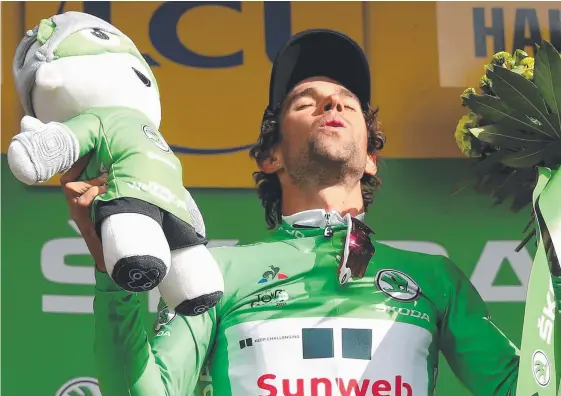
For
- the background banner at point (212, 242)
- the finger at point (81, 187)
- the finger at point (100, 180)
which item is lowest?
the background banner at point (212, 242)

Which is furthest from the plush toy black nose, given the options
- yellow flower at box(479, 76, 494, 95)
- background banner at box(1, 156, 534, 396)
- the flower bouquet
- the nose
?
background banner at box(1, 156, 534, 396)

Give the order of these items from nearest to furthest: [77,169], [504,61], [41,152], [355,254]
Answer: [41,152] → [77,169] → [355,254] → [504,61]

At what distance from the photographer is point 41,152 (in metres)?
1.95

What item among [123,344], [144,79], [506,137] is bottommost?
[123,344]

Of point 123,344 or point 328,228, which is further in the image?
point 328,228

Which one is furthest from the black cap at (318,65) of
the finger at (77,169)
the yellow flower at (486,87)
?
the finger at (77,169)

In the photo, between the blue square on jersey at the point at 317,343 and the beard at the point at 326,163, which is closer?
the blue square on jersey at the point at 317,343

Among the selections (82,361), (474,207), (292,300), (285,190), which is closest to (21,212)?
(82,361)

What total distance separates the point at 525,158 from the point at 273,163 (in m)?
0.59

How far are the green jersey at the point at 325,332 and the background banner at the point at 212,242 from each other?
65 centimetres

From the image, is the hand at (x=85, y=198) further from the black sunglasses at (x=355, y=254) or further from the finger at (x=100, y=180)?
the black sunglasses at (x=355, y=254)

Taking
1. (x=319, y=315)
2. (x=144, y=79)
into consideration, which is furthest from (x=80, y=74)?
(x=319, y=315)

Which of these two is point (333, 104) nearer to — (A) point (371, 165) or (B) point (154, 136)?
(A) point (371, 165)

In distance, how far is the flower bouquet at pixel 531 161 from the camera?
2223 millimetres
